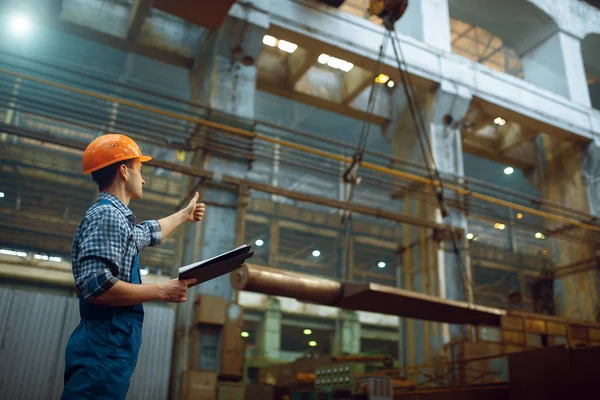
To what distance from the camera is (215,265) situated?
2.38 m

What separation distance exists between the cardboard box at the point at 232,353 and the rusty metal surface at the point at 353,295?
2698mm

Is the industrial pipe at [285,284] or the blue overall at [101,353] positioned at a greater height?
the industrial pipe at [285,284]

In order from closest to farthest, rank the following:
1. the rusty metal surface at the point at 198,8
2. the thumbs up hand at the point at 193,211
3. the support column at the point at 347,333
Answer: the thumbs up hand at the point at 193,211 < the rusty metal surface at the point at 198,8 < the support column at the point at 347,333

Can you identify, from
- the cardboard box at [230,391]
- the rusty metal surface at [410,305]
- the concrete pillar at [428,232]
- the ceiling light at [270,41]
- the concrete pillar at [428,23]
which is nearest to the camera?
the rusty metal surface at [410,305]

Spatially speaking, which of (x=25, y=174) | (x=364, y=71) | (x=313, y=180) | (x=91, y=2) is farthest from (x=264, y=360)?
→ (x=91, y=2)

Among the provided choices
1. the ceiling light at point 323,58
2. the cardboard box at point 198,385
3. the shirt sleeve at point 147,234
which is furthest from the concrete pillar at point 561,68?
the shirt sleeve at point 147,234

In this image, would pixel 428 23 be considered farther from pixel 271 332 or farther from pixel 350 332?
pixel 350 332

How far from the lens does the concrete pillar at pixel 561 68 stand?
17.3 metres

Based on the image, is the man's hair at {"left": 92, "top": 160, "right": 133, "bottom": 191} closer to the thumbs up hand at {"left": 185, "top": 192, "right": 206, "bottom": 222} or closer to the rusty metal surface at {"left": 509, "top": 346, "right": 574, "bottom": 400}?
the thumbs up hand at {"left": 185, "top": 192, "right": 206, "bottom": 222}

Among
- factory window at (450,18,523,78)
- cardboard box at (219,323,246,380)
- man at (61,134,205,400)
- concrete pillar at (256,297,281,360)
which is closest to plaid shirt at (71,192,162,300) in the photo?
man at (61,134,205,400)

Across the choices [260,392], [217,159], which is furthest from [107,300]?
[260,392]

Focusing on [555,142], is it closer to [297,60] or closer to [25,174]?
[297,60]

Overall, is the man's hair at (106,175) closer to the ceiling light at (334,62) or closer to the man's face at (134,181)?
the man's face at (134,181)

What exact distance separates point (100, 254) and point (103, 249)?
0.09 ft
